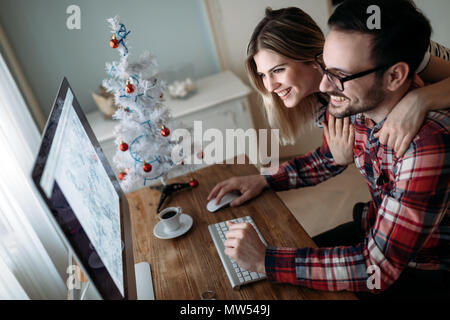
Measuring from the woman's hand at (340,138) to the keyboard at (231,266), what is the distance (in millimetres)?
386

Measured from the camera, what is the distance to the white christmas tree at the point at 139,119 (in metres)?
1.29

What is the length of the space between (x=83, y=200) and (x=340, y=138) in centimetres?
85

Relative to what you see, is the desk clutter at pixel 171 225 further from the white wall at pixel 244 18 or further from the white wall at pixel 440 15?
the white wall at pixel 440 15

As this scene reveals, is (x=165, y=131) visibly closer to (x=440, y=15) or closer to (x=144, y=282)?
(x=144, y=282)

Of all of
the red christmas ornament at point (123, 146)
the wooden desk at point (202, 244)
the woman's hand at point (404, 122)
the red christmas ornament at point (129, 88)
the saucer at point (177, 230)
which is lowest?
the wooden desk at point (202, 244)

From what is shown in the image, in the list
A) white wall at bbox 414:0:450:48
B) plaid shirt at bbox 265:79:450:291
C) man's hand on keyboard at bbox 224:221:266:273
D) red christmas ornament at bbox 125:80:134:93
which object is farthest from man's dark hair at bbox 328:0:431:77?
white wall at bbox 414:0:450:48

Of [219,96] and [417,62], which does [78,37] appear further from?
[417,62]

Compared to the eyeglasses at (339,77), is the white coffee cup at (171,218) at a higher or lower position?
lower

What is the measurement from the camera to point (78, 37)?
240 centimetres

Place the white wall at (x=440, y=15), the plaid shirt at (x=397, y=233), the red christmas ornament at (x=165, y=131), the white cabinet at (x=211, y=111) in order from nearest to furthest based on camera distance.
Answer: the plaid shirt at (x=397, y=233) → the red christmas ornament at (x=165, y=131) → the white cabinet at (x=211, y=111) → the white wall at (x=440, y=15)

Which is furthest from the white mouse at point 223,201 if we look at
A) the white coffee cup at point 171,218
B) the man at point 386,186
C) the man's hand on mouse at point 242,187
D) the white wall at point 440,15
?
the white wall at point 440,15

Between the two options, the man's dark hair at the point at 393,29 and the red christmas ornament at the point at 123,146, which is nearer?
the man's dark hair at the point at 393,29

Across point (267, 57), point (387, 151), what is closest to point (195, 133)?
point (267, 57)
